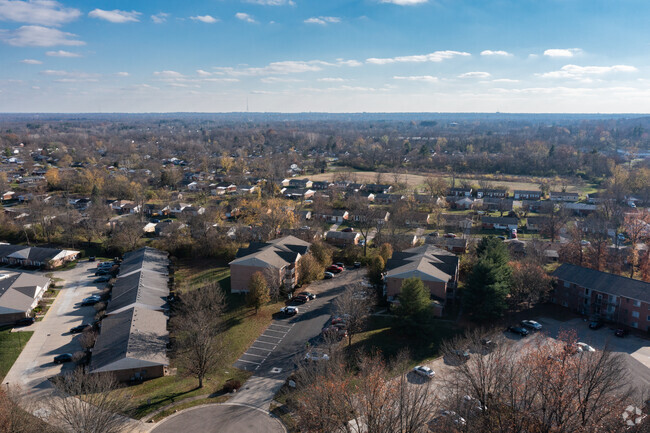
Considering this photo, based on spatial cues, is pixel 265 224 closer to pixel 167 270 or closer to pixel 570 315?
pixel 167 270

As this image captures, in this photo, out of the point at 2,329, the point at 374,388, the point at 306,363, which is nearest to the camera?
the point at 374,388

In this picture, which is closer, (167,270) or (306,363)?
(306,363)

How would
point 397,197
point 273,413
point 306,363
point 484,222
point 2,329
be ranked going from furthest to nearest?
point 397,197 → point 484,222 → point 2,329 → point 306,363 → point 273,413

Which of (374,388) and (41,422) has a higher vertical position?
(374,388)

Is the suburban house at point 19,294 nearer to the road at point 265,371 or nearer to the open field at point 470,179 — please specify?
the road at point 265,371

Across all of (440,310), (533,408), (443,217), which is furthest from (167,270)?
(443,217)
